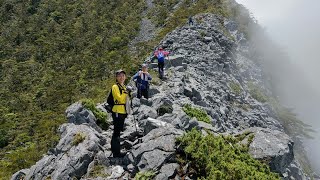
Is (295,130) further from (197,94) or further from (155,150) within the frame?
(155,150)

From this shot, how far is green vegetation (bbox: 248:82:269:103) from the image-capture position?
34.4 meters

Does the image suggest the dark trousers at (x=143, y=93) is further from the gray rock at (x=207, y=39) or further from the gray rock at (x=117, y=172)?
the gray rock at (x=207, y=39)

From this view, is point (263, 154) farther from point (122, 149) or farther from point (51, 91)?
point (51, 91)

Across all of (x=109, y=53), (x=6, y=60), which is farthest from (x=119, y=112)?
(x=6, y=60)

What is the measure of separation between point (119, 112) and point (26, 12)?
5793 cm

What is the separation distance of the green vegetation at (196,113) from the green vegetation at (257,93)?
15.6 metres

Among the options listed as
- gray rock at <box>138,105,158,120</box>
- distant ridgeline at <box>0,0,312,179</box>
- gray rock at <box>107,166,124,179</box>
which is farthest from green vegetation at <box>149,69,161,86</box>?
gray rock at <box>107,166,124,179</box>

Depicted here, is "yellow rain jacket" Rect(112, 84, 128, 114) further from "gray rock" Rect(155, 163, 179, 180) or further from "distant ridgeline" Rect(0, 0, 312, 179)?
"distant ridgeline" Rect(0, 0, 312, 179)

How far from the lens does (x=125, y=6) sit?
212ft

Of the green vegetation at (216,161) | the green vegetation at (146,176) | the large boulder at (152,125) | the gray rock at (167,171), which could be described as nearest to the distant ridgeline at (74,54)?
the large boulder at (152,125)

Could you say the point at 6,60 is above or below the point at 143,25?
below

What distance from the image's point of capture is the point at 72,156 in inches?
475

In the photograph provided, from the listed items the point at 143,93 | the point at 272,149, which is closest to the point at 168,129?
the point at 272,149

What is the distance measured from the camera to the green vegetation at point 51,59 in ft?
117
